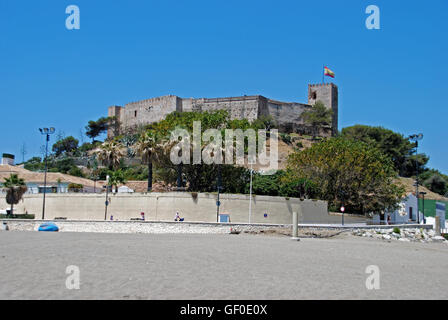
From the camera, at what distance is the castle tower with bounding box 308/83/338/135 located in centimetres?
9975

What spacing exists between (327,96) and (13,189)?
71.2 meters

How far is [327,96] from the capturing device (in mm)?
100312

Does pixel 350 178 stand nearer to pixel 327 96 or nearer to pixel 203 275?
pixel 203 275

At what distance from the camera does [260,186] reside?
1746 inches

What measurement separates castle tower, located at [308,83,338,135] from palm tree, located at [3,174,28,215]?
67.6m

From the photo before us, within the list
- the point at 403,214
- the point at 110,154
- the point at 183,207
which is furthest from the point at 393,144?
the point at 183,207

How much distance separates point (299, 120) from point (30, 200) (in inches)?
2446

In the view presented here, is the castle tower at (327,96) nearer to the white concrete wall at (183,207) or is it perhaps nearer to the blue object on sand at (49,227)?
the white concrete wall at (183,207)

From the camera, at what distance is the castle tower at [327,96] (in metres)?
99.8

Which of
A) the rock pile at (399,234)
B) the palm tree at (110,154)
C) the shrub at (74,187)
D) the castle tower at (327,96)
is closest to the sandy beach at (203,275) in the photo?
the rock pile at (399,234)

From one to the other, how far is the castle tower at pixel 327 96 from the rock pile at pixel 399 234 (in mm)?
59494

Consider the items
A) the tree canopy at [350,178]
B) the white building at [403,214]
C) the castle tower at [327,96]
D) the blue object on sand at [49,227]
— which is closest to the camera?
the blue object on sand at [49,227]

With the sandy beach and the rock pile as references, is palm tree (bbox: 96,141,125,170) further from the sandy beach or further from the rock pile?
the sandy beach
